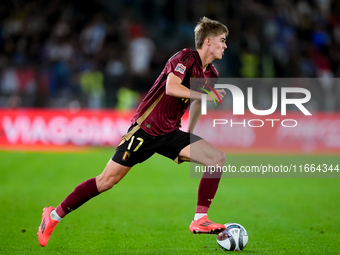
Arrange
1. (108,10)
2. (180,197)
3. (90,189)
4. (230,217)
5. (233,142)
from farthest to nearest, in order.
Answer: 1. (108,10)
2. (233,142)
3. (180,197)
4. (230,217)
5. (90,189)

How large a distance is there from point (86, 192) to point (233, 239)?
5.40 feet

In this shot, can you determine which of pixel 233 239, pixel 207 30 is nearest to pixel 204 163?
pixel 233 239

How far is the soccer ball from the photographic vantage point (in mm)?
4902

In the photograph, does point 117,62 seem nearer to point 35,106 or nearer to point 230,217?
point 35,106

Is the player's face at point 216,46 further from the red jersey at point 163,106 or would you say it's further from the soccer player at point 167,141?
the red jersey at point 163,106

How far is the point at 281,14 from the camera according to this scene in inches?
799

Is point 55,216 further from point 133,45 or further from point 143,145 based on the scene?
point 133,45

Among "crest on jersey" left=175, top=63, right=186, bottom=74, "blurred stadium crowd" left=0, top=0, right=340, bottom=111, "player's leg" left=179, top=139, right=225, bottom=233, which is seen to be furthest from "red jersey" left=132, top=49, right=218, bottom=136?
"blurred stadium crowd" left=0, top=0, right=340, bottom=111

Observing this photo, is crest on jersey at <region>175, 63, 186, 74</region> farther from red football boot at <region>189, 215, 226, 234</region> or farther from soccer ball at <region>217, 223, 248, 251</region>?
soccer ball at <region>217, 223, 248, 251</region>

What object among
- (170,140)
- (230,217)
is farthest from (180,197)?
(170,140)

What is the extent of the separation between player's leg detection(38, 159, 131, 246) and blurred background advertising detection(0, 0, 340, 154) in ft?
34.1

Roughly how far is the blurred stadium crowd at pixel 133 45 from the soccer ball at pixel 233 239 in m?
10.5

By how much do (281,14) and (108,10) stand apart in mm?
7494

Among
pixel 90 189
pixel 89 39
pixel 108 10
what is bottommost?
pixel 90 189
